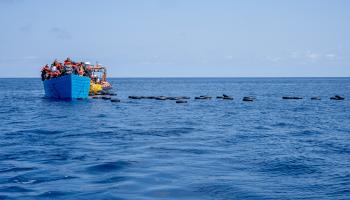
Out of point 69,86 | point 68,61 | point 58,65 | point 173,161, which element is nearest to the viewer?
point 173,161

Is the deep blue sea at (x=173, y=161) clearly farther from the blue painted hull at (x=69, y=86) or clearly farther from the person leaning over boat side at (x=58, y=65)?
→ the person leaning over boat side at (x=58, y=65)

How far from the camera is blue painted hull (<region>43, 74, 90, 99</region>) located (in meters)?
59.2

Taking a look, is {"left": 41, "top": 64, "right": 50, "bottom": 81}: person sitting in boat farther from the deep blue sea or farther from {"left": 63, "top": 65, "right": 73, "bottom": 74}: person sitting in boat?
the deep blue sea

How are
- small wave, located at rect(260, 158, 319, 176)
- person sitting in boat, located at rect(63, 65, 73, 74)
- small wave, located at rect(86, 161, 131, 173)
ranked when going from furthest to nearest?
person sitting in boat, located at rect(63, 65, 73, 74), small wave, located at rect(260, 158, 319, 176), small wave, located at rect(86, 161, 131, 173)

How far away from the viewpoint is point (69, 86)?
6006 cm

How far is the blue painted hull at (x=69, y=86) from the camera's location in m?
59.2

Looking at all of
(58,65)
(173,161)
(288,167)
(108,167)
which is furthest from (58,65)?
(288,167)

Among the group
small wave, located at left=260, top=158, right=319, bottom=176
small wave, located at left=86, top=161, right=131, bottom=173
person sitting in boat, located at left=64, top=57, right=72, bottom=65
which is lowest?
small wave, located at left=260, top=158, right=319, bottom=176

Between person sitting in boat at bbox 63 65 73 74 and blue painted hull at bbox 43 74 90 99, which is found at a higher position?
person sitting in boat at bbox 63 65 73 74

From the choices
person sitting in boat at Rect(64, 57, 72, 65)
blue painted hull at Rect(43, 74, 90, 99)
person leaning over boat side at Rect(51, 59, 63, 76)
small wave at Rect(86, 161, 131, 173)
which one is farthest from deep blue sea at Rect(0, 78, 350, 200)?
person sitting in boat at Rect(64, 57, 72, 65)

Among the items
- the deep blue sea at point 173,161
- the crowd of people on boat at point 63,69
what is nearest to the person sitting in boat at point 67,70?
the crowd of people on boat at point 63,69

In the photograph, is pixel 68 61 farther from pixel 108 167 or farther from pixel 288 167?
pixel 288 167

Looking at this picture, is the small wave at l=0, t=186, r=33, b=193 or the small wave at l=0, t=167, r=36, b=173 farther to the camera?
the small wave at l=0, t=167, r=36, b=173

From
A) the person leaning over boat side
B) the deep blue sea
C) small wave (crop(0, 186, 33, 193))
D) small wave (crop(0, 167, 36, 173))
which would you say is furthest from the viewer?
the person leaning over boat side
